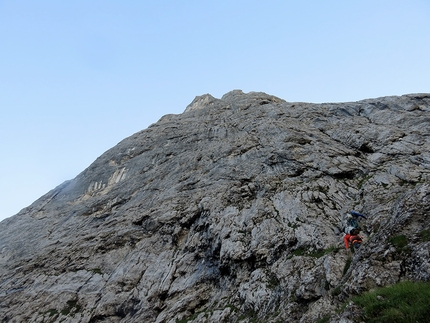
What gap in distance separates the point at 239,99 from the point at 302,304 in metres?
53.6

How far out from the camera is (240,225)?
29.6 metres

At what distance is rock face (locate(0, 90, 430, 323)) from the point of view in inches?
709

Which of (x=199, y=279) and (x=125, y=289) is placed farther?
(x=125, y=289)

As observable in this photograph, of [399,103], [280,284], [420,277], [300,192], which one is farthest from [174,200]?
[399,103]

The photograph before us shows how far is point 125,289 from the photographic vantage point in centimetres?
3005

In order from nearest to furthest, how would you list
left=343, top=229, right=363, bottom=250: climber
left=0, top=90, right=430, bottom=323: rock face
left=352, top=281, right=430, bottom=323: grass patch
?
1. left=352, top=281, right=430, bottom=323: grass patch
2. left=0, top=90, right=430, bottom=323: rock face
3. left=343, top=229, right=363, bottom=250: climber

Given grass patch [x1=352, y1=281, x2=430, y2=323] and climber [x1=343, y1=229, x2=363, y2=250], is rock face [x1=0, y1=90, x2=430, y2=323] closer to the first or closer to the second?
climber [x1=343, y1=229, x2=363, y2=250]

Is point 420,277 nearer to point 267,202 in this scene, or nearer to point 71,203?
point 267,202

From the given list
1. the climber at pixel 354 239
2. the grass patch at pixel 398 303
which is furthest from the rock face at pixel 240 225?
the grass patch at pixel 398 303

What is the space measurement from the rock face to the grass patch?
107cm

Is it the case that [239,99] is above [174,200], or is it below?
above

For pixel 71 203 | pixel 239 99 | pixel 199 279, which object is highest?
pixel 239 99

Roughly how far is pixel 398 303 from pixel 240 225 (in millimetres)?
18639

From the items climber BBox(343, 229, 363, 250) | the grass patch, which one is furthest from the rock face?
the grass patch
